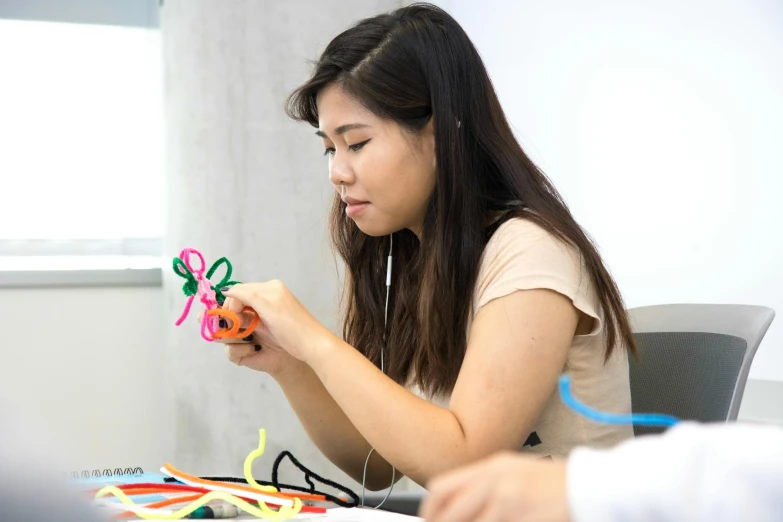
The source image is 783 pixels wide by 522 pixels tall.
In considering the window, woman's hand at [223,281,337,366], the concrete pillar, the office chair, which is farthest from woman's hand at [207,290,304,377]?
the window

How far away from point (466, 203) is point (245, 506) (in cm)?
54

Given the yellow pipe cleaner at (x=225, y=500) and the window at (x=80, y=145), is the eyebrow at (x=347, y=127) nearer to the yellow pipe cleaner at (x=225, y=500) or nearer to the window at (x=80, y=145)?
the yellow pipe cleaner at (x=225, y=500)

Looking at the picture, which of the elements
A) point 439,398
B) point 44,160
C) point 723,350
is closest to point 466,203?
point 439,398

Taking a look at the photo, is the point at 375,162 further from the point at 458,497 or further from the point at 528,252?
the point at 458,497

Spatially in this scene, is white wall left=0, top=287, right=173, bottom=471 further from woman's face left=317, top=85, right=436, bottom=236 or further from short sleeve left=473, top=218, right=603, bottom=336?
short sleeve left=473, top=218, right=603, bottom=336

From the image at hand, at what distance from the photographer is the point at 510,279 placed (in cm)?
111

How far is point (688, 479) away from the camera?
395 millimetres

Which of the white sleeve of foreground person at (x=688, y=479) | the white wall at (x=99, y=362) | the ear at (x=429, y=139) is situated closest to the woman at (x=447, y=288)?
the ear at (x=429, y=139)

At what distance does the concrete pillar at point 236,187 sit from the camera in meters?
2.41

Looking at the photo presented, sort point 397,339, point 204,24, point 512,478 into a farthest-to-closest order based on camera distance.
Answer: point 204,24 → point 397,339 → point 512,478

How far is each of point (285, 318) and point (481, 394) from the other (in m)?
0.28

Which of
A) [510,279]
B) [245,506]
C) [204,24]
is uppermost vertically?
[204,24]

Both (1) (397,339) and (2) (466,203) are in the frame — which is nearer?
(2) (466,203)

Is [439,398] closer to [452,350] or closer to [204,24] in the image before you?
[452,350]
